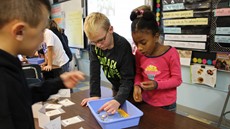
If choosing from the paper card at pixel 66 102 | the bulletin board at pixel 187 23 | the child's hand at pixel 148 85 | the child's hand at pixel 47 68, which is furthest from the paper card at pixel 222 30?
the child's hand at pixel 47 68

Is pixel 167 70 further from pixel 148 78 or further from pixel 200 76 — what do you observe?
pixel 200 76

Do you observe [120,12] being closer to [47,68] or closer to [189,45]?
[189,45]

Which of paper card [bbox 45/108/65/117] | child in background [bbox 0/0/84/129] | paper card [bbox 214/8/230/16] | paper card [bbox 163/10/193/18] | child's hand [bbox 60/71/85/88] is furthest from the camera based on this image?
paper card [bbox 163/10/193/18]

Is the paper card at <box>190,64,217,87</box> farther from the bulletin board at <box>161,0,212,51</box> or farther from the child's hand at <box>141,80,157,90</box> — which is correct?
the child's hand at <box>141,80,157,90</box>

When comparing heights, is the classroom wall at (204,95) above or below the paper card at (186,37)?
below

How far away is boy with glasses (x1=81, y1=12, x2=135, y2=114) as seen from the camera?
44.1 inches

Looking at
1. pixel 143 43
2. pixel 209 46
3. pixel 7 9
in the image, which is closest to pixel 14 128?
pixel 7 9

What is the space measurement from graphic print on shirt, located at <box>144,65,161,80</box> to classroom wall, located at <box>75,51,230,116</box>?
1.26 m

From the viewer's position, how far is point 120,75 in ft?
3.97

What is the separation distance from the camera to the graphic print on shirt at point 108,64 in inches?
47.4

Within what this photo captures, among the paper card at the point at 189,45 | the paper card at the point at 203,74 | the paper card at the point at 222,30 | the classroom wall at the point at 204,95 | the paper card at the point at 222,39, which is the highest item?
the paper card at the point at 222,30

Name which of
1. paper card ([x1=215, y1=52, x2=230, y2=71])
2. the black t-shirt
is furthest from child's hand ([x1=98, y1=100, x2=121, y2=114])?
paper card ([x1=215, y1=52, x2=230, y2=71])

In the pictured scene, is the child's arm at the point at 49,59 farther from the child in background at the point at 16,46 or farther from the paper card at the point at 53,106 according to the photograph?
the child in background at the point at 16,46

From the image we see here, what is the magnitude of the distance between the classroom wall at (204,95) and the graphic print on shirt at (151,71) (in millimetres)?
1256
